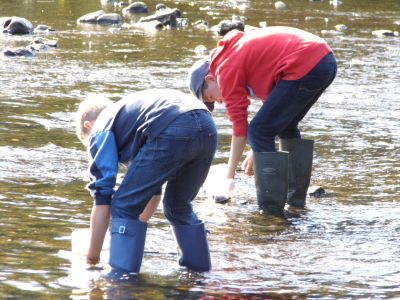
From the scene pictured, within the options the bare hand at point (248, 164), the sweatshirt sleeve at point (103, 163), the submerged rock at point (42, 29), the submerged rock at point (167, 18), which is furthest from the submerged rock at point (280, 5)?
the sweatshirt sleeve at point (103, 163)

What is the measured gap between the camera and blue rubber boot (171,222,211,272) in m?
5.50

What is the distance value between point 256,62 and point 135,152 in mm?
1697

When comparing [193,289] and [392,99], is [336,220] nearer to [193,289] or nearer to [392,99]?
[193,289]

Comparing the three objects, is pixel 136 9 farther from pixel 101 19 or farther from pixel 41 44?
pixel 41 44

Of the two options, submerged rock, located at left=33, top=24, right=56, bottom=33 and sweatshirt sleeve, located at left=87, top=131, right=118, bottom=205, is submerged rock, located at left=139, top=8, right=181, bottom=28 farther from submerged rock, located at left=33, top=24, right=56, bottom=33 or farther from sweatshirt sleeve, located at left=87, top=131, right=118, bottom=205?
sweatshirt sleeve, located at left=87, top=131, right=118, bottom=205

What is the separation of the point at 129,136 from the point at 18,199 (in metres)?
2.01

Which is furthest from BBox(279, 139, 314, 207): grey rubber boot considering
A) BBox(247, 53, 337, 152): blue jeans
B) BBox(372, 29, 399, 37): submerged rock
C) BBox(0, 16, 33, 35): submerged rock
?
BBox(372, 29, 399, 37): submerged rock

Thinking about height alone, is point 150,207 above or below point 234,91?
below

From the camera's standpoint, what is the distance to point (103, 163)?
5078 mm

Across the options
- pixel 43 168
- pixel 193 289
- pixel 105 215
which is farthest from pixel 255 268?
pixel 43 168

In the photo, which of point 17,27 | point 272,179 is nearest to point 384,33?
point 17,27

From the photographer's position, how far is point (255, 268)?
563 centimetres

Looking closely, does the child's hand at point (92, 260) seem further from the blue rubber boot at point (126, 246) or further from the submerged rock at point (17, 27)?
the submerged rock at point (17, 27)

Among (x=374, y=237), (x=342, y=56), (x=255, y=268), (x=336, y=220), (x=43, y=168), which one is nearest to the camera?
(x=255, y=268)
